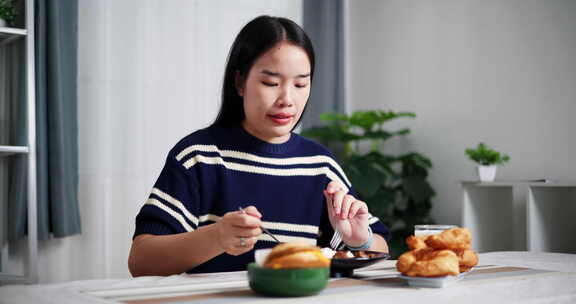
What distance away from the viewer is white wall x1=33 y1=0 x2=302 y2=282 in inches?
119

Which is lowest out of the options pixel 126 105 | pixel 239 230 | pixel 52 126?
pixel 239 230

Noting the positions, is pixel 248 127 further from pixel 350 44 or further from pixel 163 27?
pixel 350 44

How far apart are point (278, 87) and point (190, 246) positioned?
1.25ft

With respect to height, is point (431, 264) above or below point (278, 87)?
below

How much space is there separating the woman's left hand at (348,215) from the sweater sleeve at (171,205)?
318 millimetres

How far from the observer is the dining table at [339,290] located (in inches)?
31.5

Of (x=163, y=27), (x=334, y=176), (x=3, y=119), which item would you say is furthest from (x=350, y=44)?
(x=334, y=176)

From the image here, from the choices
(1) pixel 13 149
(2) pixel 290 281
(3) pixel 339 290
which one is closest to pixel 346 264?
(3) pixel 339 290

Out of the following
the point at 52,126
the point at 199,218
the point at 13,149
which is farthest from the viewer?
the point at 52,126

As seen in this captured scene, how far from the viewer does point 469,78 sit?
11.2ft

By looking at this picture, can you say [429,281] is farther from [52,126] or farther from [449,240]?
[52,126]

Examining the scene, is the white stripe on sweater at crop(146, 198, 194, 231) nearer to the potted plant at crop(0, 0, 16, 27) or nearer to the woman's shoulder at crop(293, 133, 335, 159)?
the woman's shoulder at crop(293, 133, 335, 159)

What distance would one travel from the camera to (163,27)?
331cm

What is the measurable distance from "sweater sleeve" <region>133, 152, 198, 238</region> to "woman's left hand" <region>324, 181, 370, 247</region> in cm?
32
